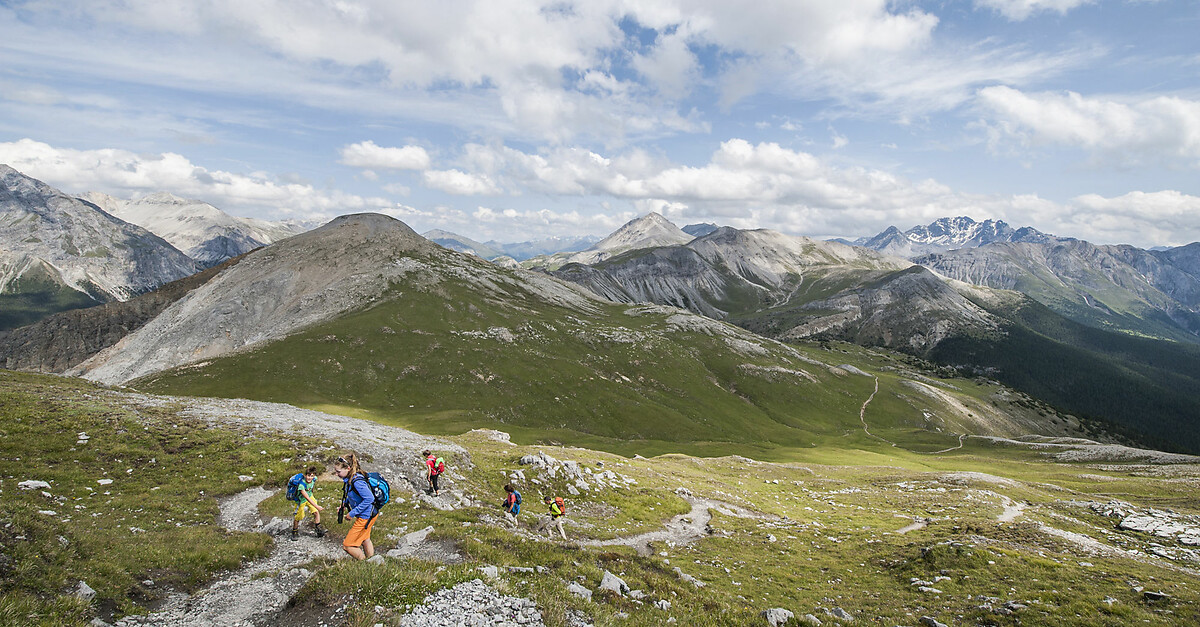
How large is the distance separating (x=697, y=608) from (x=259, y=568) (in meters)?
15.9

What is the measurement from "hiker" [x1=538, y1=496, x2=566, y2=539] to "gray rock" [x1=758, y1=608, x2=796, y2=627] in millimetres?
11064

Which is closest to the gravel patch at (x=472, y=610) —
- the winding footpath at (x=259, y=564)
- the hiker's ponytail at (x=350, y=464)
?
the winding footpath at (x=259, y=564)

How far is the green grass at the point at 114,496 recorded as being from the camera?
12.8m


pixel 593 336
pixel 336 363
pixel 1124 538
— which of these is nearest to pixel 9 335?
pixel 336 363

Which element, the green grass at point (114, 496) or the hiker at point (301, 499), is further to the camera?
the hiker at point (301, 499)

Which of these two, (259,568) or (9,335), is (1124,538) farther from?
(9,335)

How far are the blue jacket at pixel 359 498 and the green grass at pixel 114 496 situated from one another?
4.83 meters

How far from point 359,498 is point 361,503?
19cm

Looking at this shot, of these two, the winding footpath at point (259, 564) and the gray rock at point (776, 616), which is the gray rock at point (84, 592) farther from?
the gray rock at point (776, 616)

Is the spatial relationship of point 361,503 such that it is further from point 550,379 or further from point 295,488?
point 550,379

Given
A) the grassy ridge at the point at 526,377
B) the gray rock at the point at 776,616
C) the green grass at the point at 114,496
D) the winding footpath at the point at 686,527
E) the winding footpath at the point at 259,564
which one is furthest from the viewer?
the grassy ridge at the point at 526,377

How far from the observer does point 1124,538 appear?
32.2 m

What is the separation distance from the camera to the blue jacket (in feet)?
55.4

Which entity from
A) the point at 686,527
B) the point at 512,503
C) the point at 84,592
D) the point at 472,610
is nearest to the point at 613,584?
the point at 472,610
